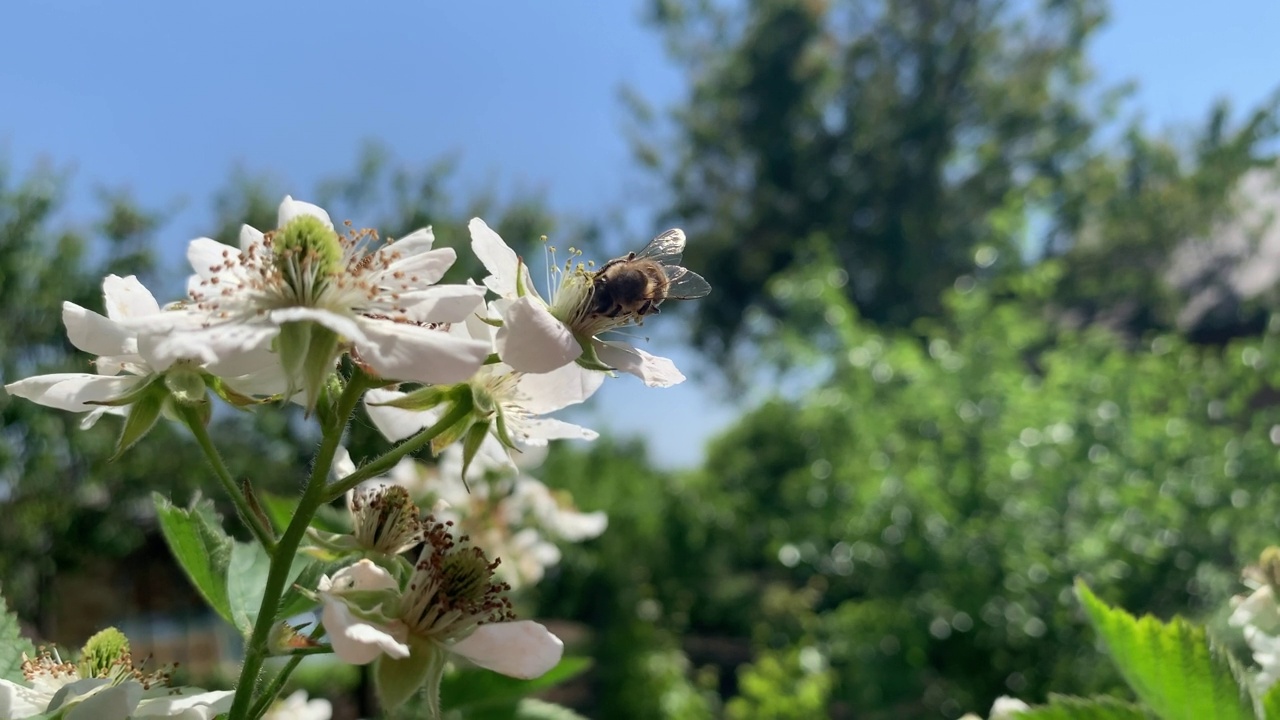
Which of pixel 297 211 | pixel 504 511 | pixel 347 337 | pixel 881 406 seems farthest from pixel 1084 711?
pixel 881 406

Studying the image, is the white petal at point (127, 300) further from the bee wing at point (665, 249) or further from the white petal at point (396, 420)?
the bee wing at point (665, 249)

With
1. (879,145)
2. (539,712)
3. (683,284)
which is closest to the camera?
(683,284)

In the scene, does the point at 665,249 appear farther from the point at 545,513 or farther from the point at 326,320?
the point at 545,513

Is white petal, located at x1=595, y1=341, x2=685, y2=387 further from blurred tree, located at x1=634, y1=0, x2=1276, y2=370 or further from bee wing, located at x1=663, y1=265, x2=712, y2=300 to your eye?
blurred tree, located at x1=634, y1=0, x2=1276, y2=370

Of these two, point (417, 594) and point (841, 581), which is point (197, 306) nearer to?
point (417, 594)

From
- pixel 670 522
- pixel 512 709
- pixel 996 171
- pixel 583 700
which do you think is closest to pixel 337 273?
pixel 512 709

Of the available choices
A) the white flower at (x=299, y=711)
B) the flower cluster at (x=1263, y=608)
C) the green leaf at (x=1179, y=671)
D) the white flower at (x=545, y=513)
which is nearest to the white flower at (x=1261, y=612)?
the flower cluster at (x=1263, y=608)

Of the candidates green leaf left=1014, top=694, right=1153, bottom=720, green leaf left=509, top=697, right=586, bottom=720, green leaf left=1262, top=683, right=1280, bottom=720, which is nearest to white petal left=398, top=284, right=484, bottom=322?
green leaf left=1014, top=694, right=1153, bottom=720
